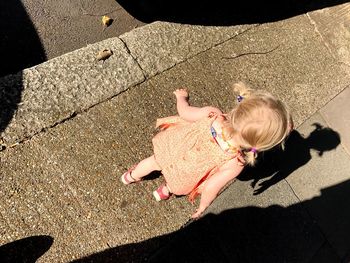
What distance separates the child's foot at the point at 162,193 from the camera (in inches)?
125

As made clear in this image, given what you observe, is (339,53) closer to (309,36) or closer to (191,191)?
(309,36)

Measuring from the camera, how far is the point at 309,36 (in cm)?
457

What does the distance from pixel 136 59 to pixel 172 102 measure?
44 centimetres

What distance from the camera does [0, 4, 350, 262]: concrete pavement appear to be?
289 cm

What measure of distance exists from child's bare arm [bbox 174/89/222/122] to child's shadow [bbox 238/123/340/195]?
0.86m

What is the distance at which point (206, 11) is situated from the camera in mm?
4152

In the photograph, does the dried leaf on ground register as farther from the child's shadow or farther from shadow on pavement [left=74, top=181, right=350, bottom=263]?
shadow on pavement [left=74, top=181, right=350, bottom=263]

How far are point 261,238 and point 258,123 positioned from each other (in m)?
1.37

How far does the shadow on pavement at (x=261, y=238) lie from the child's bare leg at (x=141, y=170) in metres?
0.45

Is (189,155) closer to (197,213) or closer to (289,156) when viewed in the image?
(197,213)

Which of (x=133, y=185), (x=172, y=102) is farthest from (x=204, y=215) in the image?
(x=172, y=102)

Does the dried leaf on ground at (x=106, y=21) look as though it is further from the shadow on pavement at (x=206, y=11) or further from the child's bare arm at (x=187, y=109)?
the child's bare arm at (x=187, y=109)

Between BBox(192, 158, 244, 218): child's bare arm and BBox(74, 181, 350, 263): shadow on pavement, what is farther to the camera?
BBox(74, 181, 350, 263): shadow on pavement

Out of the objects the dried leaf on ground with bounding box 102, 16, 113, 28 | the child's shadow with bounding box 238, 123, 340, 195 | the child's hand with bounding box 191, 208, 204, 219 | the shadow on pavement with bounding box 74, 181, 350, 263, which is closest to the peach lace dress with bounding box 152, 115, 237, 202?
the child's hand with bounding box 191, 208, 204, 219
